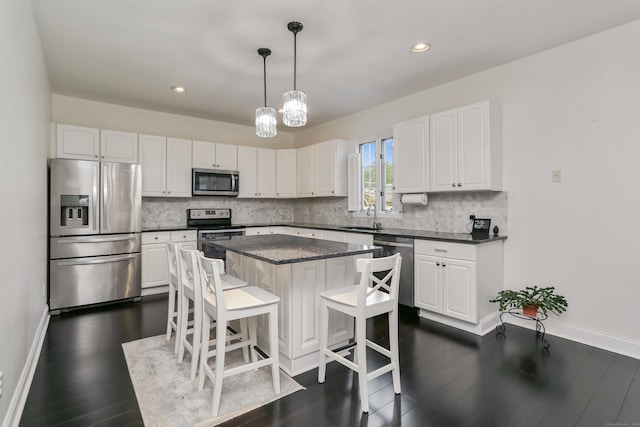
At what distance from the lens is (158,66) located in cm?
339

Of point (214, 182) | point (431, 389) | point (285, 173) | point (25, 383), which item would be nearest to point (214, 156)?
point (214, 182)

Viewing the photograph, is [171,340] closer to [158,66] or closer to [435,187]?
[158,66]

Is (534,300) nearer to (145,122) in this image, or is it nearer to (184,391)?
(184,391)

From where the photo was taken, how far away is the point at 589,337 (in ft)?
9.30

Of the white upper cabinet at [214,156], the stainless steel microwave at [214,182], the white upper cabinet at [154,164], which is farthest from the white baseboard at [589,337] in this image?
the white upper cabinet at [154,164]

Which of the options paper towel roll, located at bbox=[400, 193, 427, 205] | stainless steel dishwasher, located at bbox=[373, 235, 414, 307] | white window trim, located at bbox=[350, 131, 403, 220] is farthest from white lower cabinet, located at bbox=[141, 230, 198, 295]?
paper towel roll, located at bbox=[400, 193, 427, 205]

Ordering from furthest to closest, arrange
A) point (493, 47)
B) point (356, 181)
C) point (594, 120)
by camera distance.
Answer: point (356, 181)
point (493, 47)
point (594, 120)

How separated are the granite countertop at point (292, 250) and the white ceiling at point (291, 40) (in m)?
1.78

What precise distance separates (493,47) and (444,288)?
2333mm

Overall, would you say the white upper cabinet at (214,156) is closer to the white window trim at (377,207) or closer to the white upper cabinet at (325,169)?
the white upper cabinet at (325,169)

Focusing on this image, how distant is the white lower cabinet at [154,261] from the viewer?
4.30 meters

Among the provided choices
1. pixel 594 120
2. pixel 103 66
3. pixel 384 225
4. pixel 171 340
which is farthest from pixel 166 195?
pixel 594 120

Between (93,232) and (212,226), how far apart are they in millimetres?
1621

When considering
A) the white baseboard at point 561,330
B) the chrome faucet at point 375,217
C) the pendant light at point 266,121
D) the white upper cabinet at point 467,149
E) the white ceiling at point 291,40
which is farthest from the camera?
the chrome faucet at point 375,217
